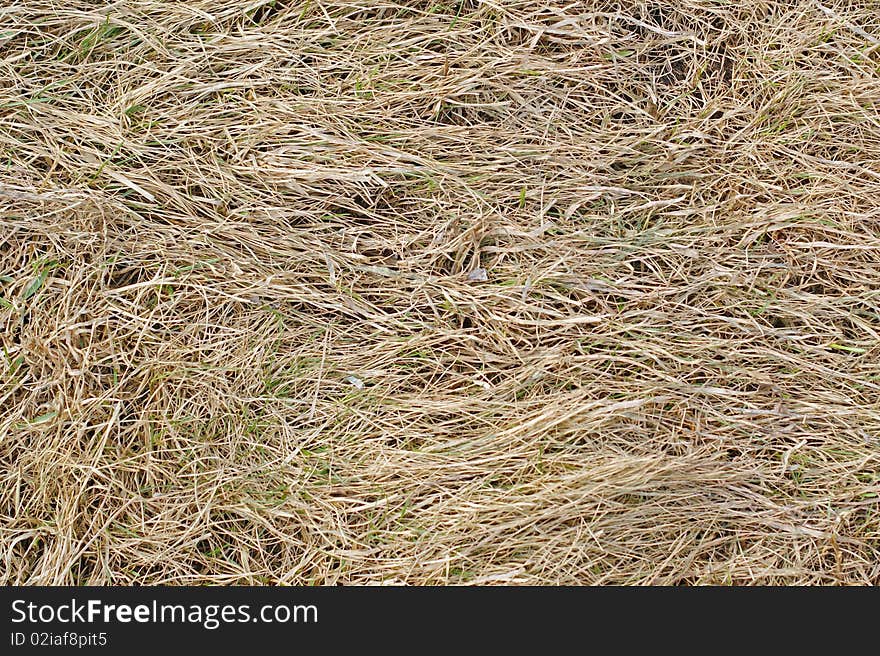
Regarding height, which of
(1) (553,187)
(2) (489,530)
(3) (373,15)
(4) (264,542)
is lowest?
(4) (264,542)

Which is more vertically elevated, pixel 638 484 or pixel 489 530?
pixel 638 484

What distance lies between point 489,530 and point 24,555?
4.46 feet

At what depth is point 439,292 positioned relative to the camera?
2406 millimetres

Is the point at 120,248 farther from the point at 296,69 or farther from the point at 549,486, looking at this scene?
the point at 549,486

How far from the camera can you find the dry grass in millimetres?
2291

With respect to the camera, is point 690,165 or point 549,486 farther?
point 690,165

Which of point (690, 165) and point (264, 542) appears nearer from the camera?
point (264, 542)

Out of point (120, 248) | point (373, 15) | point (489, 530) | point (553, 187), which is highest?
point (373, 15)

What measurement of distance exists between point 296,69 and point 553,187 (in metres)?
0.91

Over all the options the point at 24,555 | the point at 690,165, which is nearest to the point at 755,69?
the point at 690,165

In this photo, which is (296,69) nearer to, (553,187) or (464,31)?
(464,31)

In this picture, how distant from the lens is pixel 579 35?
2562mm

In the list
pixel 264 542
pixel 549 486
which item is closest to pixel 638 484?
pixel 549 486

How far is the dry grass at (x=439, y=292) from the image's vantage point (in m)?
2.29
